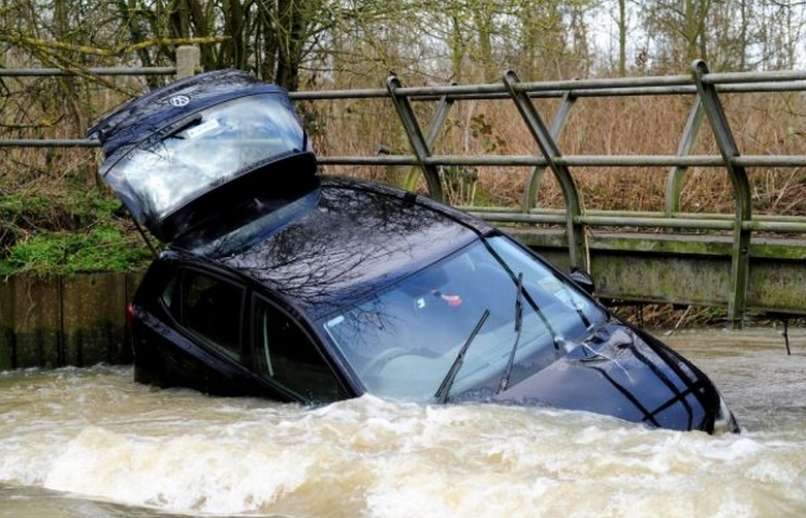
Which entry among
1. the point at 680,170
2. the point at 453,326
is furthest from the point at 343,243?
the point at 680,170

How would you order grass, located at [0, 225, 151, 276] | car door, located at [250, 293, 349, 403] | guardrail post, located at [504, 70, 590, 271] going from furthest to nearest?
grass, located at [0, 225, 151, 276] → guardrail post, located at [504, 70, 590, 271] → car door, located at [250, 293, 349, 403]

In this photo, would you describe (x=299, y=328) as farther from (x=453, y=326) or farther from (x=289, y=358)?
(x=453, y=326)

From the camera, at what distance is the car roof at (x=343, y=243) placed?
6.22 m

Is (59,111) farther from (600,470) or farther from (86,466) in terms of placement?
(600,470)

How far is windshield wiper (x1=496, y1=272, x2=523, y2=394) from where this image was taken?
575 cm

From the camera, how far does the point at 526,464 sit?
513 cm

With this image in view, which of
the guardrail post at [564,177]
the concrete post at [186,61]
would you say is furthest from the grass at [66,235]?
the guardrail post at [564,177]

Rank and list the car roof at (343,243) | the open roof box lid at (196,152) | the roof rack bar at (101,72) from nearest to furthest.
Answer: the car roof at (343,243) < the open roof box lid at (196,152) < the roof rack bar at (101,72)

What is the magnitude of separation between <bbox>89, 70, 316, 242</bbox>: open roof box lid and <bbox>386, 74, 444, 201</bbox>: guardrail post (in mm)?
1265

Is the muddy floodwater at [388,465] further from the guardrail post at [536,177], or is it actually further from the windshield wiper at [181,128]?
the guardrail post at [536,177]

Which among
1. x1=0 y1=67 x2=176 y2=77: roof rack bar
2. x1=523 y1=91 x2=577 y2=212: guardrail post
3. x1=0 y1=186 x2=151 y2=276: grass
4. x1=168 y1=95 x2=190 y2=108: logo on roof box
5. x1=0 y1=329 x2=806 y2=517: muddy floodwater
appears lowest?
x1=0 y1=329 x2=806 y2=517: muddy floodwater

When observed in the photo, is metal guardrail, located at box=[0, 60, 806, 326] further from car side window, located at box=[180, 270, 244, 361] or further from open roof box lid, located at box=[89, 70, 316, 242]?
car side window, located at box=[180, 270, 244, 361]

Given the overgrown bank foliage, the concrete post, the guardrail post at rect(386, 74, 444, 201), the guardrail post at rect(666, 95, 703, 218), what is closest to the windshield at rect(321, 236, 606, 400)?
the guardrail post at rect(666, 95, 703, 218)

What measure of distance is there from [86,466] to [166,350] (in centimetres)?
134
